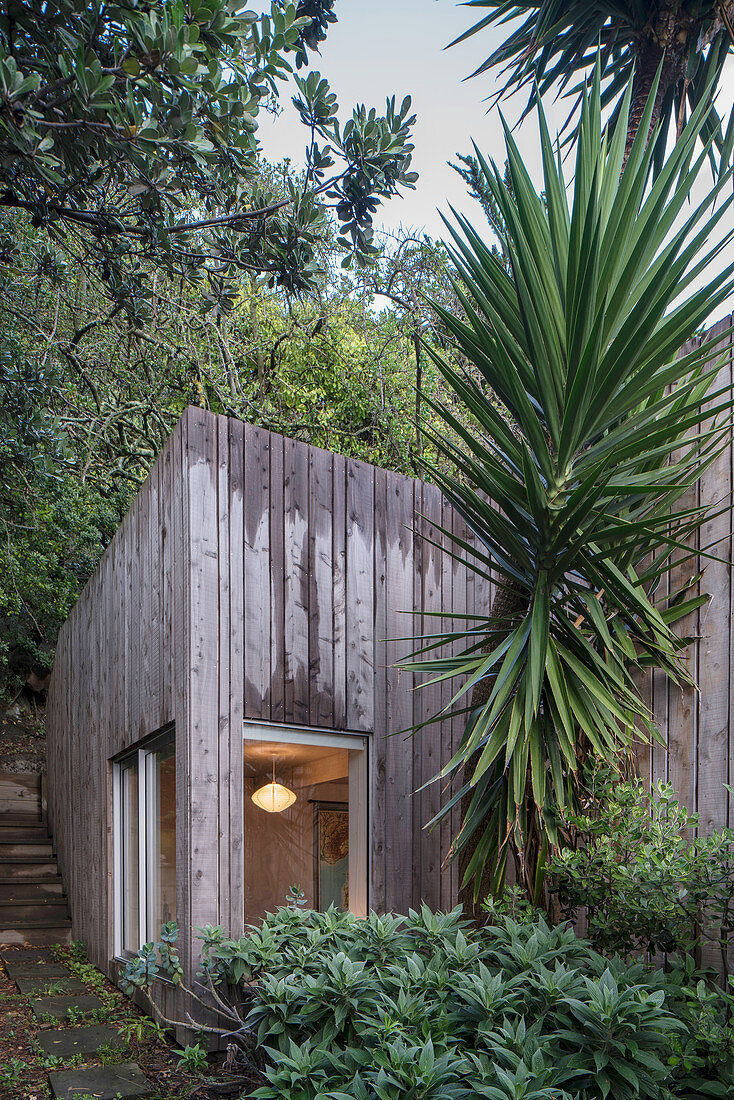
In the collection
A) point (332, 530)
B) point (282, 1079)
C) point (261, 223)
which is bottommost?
point (282, 1079)

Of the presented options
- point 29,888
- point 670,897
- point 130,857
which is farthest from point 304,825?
point 29,888

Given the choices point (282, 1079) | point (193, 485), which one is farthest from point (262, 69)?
point (282, 1079)

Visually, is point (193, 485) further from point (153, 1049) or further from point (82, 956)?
point (82, 956)

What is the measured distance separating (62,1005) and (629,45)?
261 inches

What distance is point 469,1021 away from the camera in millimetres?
2303

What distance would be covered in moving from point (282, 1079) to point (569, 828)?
1.40 metres

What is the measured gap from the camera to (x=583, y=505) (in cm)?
279

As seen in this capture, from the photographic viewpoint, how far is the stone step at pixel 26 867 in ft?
23.2

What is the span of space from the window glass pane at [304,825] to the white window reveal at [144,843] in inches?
15.7

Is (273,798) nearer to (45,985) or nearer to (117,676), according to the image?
(117,676)

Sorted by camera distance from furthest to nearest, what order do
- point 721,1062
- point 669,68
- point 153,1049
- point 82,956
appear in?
point 82,956
point 669,68
point 153,1049
point 721,1062

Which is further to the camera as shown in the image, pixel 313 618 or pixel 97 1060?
pixel 313 618

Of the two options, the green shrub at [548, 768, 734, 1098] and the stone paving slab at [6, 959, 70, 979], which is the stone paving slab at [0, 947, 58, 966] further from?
the green shrub at [548, 768, 734, 1098]

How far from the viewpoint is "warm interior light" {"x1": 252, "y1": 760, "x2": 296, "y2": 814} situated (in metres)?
3.86
